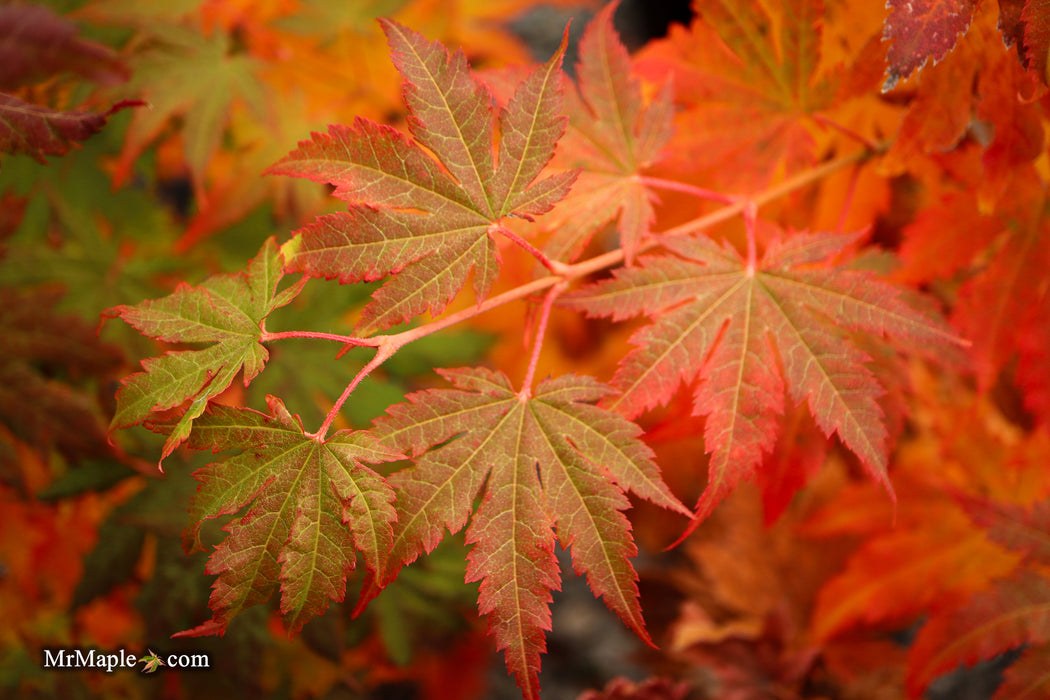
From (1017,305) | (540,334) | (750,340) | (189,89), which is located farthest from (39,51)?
(1017,305)

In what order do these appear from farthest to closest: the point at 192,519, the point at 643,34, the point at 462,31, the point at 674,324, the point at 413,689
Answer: the point at 643,34
the point at 413,689
the point at 462,31
the point at 674,324
the point at 192,519

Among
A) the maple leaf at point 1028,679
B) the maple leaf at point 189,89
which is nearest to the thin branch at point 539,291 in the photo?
the maple leaf at point 189,89

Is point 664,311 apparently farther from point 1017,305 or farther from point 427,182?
point 1017,305

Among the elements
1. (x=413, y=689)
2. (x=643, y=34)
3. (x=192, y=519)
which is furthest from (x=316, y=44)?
(x=413, y=689)

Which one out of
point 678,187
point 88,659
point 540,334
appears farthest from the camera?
point 88,659

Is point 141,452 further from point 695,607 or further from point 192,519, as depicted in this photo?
point 695,607

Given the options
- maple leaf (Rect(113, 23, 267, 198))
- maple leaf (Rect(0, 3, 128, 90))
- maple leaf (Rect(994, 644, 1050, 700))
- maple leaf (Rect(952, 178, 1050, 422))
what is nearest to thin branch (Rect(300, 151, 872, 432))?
maple leaf (Rect(952, 178, 1050, 422))

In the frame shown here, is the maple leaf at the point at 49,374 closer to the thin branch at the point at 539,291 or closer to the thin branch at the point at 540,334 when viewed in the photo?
the thin branch at the point at 539,291
